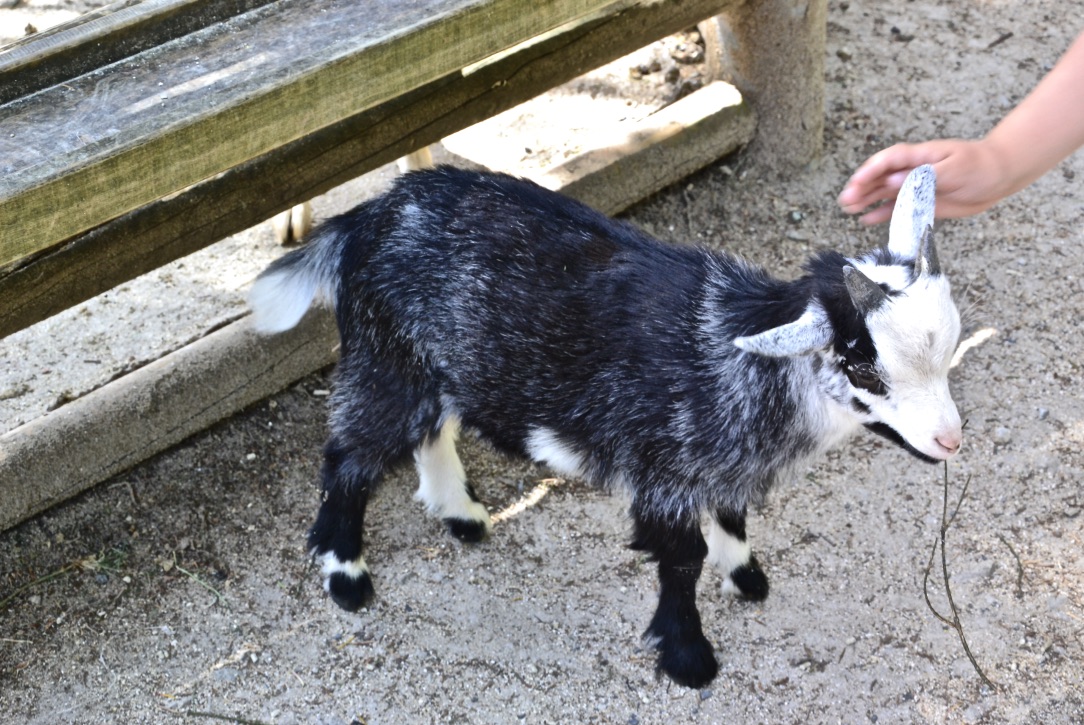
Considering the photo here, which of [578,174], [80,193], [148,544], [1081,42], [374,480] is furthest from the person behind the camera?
Answer: [578,174]

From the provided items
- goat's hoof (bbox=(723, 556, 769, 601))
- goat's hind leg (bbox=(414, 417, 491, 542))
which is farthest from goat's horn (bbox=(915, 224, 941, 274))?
goat's hind leg (bbox=(414, 417, 491, 542))

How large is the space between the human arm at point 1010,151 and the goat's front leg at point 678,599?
3.39 feet

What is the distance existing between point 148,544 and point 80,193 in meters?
1.78

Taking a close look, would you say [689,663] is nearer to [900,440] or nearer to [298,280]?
[900,440]

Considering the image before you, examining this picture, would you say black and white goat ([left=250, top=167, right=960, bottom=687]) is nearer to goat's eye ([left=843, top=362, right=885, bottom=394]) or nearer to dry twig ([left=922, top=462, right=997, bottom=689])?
goat's eye ([left=843, top=362, right=885, bottom=394])

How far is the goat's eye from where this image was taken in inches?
107

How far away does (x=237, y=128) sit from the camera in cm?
257

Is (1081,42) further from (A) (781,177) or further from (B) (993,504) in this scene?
(A) (781,177)

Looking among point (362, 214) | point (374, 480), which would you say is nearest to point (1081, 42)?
point (362, 214)

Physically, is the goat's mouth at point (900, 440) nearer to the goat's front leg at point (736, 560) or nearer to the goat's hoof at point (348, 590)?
the goat's front leg at point (736, 560)

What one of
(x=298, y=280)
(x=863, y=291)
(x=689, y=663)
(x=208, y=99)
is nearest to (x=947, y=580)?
(x=689, y=663)

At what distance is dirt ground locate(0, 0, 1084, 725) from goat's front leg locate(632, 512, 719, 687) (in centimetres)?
8

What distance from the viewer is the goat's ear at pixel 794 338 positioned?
2.63 m

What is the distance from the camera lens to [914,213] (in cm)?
283
